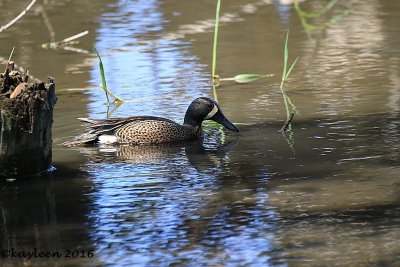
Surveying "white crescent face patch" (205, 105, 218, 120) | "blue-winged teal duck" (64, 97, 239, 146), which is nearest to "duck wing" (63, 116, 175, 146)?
"blue-winged teal duck" (64, 97, 239, 146)

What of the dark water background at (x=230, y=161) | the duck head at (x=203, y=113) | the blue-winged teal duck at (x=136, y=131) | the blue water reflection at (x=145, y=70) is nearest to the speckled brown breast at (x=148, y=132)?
the blue-winged teal duck at (x=136, y=131)

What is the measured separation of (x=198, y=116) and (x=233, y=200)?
2.53 m

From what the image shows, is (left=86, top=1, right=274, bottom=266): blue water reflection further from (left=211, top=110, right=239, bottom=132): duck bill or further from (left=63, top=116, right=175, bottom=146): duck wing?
(left=211, top=110, right=239, bottom=132): duck bill

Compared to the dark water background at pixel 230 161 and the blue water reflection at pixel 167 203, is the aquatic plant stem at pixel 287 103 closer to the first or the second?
the dark water background at pixel 230 161

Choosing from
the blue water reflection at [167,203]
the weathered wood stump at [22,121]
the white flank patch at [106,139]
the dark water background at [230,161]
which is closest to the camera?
the blue water reflection at [167,203]

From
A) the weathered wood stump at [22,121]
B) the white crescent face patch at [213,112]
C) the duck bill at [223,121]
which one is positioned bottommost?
the duck bill at [223,121]

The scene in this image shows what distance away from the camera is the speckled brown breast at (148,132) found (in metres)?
9.89

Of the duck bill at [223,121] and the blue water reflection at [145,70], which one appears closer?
the duck bill at [223,121]

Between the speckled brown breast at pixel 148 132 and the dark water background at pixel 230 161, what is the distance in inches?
5.7

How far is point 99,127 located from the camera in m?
9.95

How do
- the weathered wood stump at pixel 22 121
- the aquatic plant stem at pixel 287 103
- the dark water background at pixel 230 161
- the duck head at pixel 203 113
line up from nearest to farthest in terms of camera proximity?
1. the dark water background at pixel 230 161
2. the weathered wood stump at pixel 22 121
3. the aquatic plant stem at pixel 287 103
4. the duck head at pixel 203 113

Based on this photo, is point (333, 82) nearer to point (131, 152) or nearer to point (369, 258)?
point (131, 152)

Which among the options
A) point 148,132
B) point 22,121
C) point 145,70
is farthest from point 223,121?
point 145,70

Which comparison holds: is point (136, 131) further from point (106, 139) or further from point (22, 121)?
point (22, 121)
